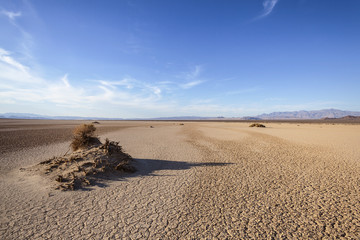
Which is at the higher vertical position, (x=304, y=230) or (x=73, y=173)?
(x=73, y=173)

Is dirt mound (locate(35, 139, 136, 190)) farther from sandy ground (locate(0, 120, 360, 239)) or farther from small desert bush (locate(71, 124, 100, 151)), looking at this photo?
small desert bush (locate(71, 124, 100, 151))

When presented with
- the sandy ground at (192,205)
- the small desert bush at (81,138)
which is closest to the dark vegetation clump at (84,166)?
the small desert bush at (81,138)

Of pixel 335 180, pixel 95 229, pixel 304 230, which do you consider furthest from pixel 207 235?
pixel 335 180

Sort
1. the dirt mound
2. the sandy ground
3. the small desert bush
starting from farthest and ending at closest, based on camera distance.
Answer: the small desert bush → the dirt mound → the sandy ground

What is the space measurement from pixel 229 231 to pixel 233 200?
4.75ft

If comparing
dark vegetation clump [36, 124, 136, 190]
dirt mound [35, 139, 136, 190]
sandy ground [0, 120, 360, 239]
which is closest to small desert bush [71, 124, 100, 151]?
dark vegetation clump [36, 124, 136, 190]

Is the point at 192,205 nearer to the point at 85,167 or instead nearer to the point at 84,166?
the point at 85,167

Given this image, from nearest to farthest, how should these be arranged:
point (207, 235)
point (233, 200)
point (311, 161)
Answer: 1. point (207, 235)
2. point (233, 200)
3. point (311, 161)

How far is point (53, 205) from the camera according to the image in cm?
471

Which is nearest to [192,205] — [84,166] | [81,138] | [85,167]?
[85,167]

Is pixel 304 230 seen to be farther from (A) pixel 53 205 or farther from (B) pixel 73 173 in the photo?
(B) pixel 73 173

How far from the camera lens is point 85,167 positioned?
6.84 meters

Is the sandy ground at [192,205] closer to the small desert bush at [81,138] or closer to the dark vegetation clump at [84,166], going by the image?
the dark vegetation clump at [84,166]

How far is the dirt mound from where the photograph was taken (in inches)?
239
